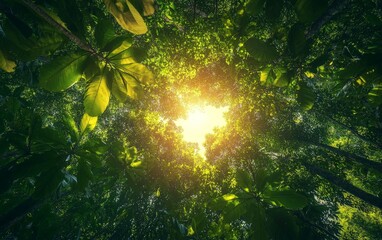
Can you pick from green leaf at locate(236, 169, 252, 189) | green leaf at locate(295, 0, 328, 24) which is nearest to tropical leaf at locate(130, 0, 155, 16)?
green leaf at locate(295, 0, 328, 24)

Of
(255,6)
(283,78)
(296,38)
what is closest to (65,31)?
(255,6)

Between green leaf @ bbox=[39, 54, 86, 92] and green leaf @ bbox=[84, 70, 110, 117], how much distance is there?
0.13 m

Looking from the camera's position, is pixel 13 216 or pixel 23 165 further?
pixel 13 216

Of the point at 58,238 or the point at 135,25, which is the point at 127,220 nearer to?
the point at 58,238

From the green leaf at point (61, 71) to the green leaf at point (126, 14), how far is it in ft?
1.63

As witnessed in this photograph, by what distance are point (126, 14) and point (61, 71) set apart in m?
0.70

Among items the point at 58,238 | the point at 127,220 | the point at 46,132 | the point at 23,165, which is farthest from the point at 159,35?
the point at 58,238

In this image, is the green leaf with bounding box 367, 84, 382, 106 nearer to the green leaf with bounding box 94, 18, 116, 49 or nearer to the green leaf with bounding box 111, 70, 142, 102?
the green leaf with bounding box 111, 70, 142, 102

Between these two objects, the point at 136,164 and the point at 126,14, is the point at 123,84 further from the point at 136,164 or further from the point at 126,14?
the point at 136,164

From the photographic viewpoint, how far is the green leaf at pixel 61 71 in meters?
1.61

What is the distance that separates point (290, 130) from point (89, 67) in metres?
13.1

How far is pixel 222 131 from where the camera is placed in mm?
5457

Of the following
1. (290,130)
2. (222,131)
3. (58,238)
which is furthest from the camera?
(290,130)

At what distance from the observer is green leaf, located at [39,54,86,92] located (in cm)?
161
